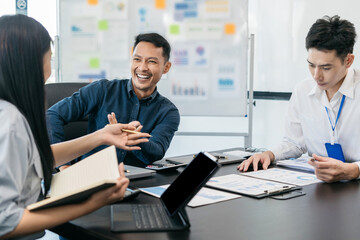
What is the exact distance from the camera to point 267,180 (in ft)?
5.05

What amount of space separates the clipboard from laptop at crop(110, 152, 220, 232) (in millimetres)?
314

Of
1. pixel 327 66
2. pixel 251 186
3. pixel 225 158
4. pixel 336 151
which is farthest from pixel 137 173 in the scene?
pixel 327 66

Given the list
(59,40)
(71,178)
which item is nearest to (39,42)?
(71,178)

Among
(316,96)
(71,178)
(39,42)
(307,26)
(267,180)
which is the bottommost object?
(267,180)

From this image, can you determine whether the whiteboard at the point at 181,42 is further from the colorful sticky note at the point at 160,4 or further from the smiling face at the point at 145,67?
the smiling face at the point at 145,67

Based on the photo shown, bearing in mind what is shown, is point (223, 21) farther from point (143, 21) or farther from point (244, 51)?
point (143, 21)

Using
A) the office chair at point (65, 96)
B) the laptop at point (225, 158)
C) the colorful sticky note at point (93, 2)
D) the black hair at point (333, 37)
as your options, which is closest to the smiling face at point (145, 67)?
the office chair at point (65, 96)

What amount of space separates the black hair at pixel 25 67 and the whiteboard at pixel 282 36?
9.02 ft

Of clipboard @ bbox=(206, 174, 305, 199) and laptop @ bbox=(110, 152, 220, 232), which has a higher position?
laptop @ bbox=(110, 152, 220, 232)

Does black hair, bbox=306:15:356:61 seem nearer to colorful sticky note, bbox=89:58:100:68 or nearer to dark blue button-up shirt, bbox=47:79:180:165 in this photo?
dark blue button-up shirt, bbox=47:79:180:165

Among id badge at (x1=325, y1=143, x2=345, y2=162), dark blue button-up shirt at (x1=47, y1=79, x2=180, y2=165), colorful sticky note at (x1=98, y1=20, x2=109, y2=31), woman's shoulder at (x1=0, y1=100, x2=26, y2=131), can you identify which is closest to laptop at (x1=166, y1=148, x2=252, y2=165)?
dark blue button-up shirt at (x1=47, y1=79, x2=180, y2=165)

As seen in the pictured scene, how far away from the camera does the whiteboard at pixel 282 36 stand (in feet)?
11.2

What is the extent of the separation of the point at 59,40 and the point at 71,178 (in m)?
2.73

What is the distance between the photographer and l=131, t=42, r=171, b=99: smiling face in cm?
218
